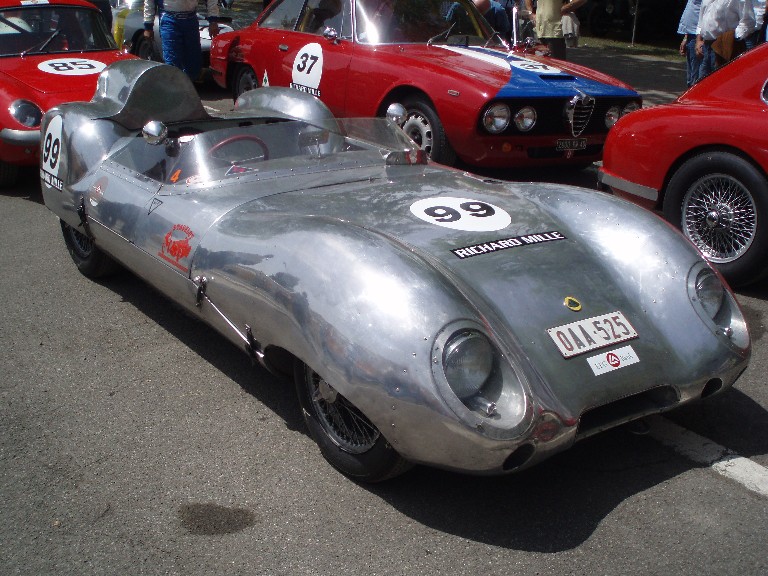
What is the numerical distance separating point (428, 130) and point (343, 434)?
395cm

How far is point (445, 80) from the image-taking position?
647 centimetres

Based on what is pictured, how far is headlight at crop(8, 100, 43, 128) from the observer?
6.56 m

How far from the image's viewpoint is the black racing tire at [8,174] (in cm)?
695

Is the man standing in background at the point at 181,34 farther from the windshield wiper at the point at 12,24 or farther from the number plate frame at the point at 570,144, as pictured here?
the number plate frame at the point at 570,144

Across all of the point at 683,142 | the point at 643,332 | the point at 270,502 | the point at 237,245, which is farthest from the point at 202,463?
the point at 683,142

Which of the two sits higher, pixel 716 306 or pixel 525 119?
pixel 716 306

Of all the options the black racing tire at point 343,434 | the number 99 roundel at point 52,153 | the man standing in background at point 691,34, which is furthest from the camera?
the man standing in background at point 691,34

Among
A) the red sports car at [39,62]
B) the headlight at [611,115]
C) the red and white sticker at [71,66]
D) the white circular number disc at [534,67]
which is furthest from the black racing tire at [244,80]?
the headlight at [611,115]

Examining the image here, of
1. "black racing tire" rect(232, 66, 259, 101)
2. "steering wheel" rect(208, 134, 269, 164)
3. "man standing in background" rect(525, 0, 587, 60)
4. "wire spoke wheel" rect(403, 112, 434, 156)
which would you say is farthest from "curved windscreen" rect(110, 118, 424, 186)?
"man standing in background" rect(525, 0, 587, 60)

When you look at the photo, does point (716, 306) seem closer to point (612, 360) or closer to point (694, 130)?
point (612, 360)

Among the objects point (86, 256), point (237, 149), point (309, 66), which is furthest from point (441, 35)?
point (86, 256)

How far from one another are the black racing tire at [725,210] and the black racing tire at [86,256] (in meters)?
3.21

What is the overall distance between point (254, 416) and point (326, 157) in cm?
143

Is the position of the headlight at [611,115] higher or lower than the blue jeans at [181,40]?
higher
